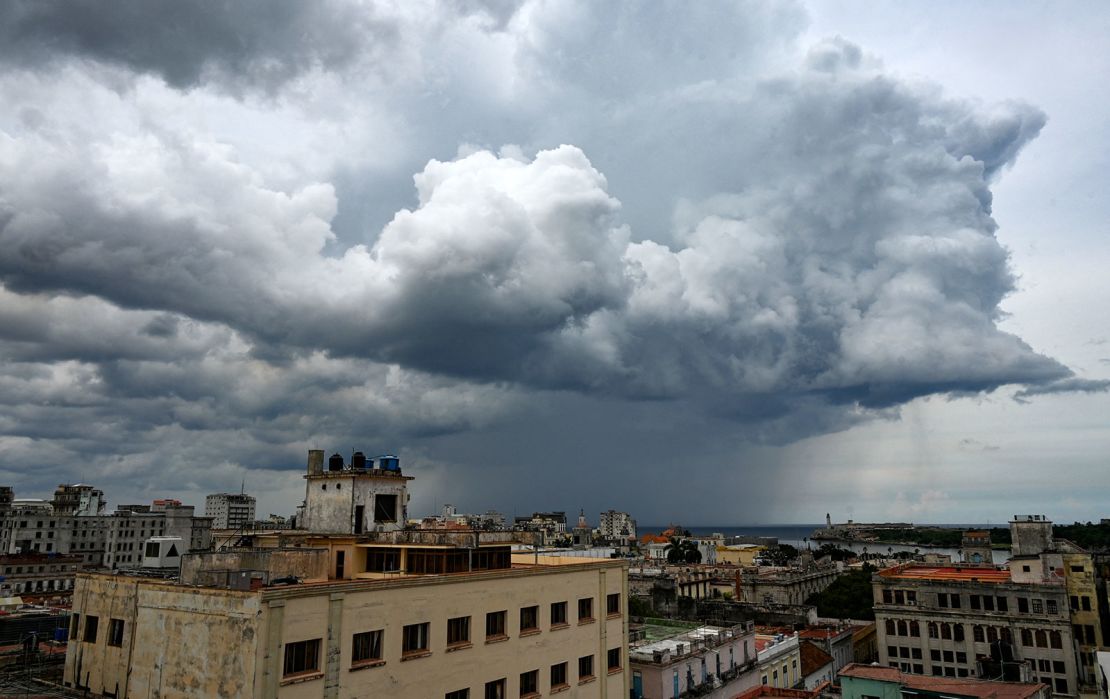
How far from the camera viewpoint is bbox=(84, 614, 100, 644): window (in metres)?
34.6

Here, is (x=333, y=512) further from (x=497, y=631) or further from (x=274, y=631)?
(x=274, y=631)

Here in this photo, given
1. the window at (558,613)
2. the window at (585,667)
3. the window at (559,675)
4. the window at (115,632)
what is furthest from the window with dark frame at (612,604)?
the window at (115,632)

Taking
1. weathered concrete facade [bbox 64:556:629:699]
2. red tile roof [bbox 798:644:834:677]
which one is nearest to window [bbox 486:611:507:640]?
weathered concrete facade [bbox 64:556:629:699]

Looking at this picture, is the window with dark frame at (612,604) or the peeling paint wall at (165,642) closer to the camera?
the peeling paint wall at (165,642)

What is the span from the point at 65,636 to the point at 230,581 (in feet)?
65.2

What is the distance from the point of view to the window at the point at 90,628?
34.6 meters

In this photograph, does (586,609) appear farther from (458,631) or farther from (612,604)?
(458,631)

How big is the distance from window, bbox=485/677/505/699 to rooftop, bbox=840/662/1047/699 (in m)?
24.8

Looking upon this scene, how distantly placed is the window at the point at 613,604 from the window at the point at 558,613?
451 cm

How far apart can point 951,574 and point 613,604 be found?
60.4 metres

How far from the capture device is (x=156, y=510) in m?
186

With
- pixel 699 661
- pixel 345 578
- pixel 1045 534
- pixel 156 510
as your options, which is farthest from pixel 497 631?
pixel 156 510

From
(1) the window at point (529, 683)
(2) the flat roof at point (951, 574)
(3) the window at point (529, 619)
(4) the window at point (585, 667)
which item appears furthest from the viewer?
(2) the flat roof at point (951, 574)

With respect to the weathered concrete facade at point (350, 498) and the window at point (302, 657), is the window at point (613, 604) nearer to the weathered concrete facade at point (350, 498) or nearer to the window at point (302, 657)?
the weathered concrete facade at point (350, 498)
